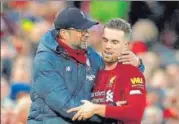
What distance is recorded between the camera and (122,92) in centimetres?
799

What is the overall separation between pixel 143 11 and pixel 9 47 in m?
1.92

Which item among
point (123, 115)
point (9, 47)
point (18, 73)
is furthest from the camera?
point (9, 47)

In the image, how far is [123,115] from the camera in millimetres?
7867

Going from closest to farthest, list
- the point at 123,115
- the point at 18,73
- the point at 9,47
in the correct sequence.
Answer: the point at 123,115, the point at 18,73, the point at 9,47

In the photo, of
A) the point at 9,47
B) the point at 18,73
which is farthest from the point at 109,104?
the point at 9,47

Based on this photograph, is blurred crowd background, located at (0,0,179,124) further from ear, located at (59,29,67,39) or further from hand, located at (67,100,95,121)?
hand, located at (67,100,95,121)

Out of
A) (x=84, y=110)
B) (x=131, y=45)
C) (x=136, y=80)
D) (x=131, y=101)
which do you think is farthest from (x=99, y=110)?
(x=131, y=45)

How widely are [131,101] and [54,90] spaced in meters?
0.59

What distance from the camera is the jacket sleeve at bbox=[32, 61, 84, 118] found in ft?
25.6

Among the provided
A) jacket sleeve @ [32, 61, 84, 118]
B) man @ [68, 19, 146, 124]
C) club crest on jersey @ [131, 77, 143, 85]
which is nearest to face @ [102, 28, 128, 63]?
man @ [68, 19, 146, 124]

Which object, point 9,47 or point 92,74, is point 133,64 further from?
point 9,47

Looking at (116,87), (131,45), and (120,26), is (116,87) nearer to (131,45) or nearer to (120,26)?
(120,26)

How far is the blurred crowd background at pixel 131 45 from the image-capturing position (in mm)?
12469

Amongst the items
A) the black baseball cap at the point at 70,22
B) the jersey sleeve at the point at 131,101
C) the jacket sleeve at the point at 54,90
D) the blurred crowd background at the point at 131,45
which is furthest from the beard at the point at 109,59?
the blurred crowd background at the point at 131,45
